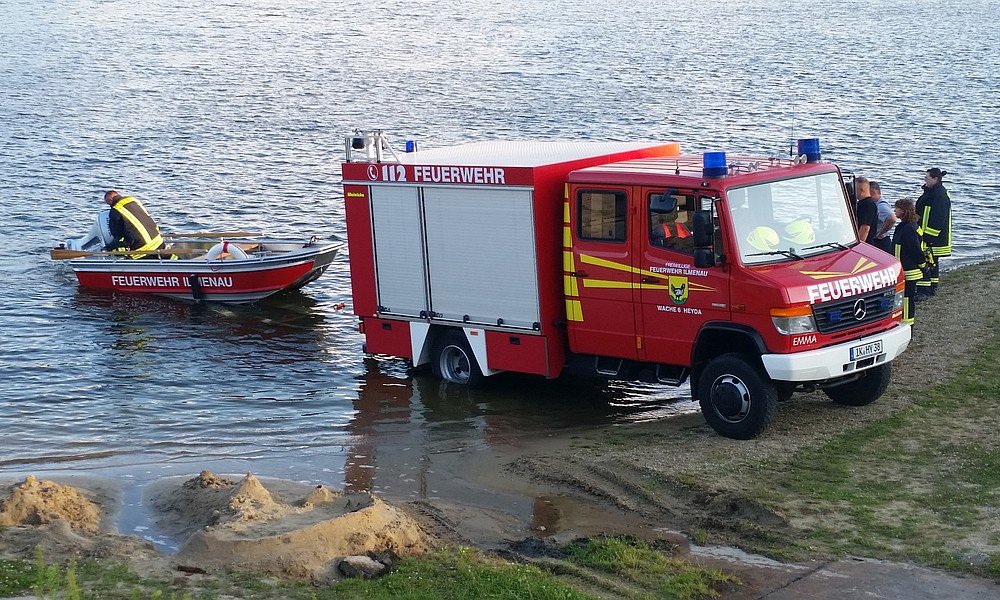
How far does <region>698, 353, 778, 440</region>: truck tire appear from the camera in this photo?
38.2ft

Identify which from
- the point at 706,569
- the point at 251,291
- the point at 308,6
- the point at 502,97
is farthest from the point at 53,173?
the point at 308,6

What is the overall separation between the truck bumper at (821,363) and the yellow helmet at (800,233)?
1.13 m

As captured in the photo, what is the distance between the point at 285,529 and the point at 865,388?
6537mm

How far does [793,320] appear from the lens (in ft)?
37.2

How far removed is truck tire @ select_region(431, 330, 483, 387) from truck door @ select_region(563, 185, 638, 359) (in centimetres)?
167

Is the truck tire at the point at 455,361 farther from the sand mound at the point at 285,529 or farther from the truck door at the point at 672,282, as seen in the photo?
the sand mound at the point at 285,529

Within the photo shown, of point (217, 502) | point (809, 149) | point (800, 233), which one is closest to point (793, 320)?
point (800, 233)

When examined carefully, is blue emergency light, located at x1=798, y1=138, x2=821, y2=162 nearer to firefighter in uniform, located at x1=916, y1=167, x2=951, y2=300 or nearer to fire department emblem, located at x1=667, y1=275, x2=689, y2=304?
fire department emblem, located at x1=667, y1=275, x2=689, y2=304

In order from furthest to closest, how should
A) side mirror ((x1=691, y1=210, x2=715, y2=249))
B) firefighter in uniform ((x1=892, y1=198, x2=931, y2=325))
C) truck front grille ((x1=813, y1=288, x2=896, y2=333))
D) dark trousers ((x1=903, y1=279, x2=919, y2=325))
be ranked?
firefighter in uniform ((x1=892, y1=198, x2=931, y2=325)) < dark trousers ((x1=903, y1=279, x2=919, y2=325)) < side mirror ((x1=691, y1=210, x2=715, y2=249)) < truck front grille ((x1=813, y1=288, x2=896, y2=333))

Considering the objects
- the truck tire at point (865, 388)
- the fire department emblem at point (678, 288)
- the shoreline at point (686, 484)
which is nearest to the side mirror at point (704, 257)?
the fire department emblem at point (678, 288)

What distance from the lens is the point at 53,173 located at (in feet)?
109

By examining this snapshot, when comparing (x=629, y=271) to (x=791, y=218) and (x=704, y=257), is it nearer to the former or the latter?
(x=704, y=257)

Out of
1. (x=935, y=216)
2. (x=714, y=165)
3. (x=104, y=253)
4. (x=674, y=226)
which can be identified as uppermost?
(x=714, y=165)

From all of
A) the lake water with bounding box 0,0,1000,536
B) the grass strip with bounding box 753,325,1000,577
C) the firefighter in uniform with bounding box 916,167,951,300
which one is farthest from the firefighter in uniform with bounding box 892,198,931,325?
the lake water with bounding box 0,0,1000,536
